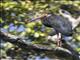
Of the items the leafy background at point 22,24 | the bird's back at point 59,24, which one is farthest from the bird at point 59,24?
the leafy background at point 22,24

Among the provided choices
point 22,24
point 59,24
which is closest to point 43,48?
point 59,24

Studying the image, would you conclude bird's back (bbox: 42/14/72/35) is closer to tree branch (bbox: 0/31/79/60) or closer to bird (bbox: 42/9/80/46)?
bird (bbox: 42/9/80/46)

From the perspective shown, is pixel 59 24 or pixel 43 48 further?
pixel 59 24

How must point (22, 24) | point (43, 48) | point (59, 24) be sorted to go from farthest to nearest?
1. point (22, 24)
2. point (59, 24)
3. point (43, 48)

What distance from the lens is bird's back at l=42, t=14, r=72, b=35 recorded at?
1.90 m

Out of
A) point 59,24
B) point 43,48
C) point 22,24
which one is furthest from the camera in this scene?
point 22,24

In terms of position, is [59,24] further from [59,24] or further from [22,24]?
[22,24]

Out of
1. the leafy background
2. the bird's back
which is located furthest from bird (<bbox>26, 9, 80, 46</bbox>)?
the leafy background

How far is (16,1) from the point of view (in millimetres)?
2514

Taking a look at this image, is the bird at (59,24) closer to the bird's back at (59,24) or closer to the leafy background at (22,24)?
the bird's back at (59,24)

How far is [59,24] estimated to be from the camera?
1889mm

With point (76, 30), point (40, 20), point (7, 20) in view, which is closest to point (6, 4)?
point (7, 20)

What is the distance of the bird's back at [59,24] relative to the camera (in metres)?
1.90

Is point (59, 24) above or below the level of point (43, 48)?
above
